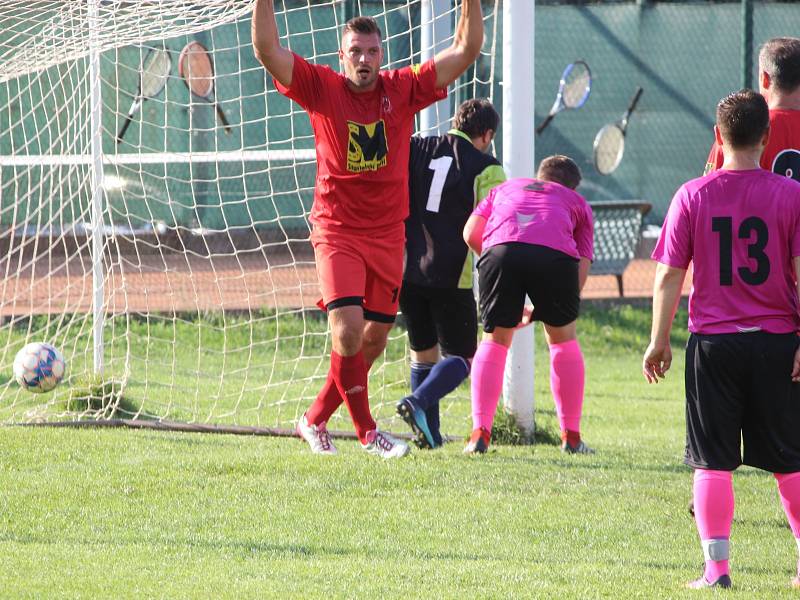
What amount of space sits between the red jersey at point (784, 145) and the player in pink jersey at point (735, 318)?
0.78 meters

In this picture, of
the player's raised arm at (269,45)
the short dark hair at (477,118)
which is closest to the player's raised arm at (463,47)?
the player's raised arm at (269,45)

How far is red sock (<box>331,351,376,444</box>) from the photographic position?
20.0 feet

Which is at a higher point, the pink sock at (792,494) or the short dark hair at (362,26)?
the short dark hair at (362,26)

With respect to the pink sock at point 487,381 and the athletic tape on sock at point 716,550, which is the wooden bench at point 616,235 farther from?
the athletic tape on sock at point 716,550

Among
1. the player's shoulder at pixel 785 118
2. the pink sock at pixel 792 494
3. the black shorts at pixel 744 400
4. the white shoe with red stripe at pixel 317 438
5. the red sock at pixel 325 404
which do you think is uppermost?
the player's shoulder at pixel 785 118

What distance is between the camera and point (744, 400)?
4.05 m

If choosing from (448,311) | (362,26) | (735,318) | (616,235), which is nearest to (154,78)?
(448,311)

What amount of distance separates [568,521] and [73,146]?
474 cm

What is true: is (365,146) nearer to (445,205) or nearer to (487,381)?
(445,205)

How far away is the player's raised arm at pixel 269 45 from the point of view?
5355 millimetres

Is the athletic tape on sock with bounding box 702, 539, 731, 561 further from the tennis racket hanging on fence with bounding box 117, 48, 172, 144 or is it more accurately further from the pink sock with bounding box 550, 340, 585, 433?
the tennis racket hanging on fence with bounding box 117, 48, 172, 144

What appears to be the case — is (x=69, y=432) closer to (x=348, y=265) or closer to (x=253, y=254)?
(x=348, y=265)

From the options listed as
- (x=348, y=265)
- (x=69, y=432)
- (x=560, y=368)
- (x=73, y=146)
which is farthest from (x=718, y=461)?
(x=73, y=146)

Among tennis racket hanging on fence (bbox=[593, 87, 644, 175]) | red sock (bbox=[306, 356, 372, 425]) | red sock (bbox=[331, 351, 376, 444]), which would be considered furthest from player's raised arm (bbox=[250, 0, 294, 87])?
tennis racket hanging on fence (bbox=[593, 87, 644, 175])
